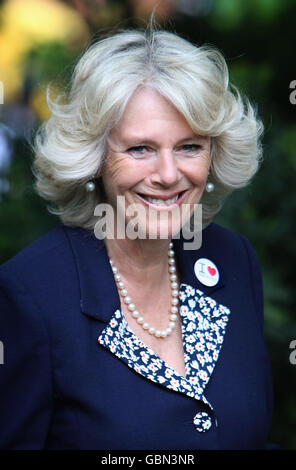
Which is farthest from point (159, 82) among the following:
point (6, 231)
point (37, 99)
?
point (37, 99)

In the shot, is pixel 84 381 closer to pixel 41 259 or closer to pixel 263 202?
pixel 41 259

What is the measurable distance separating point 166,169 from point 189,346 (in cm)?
60

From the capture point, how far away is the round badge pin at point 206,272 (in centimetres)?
250

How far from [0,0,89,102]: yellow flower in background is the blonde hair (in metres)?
1.57

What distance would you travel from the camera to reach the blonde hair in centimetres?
214

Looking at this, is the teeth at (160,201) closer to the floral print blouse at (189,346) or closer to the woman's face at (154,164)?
the woman's face at (154,164)

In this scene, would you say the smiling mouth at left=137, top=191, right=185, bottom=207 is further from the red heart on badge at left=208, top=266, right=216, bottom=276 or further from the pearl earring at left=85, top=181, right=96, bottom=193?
the red heart on badge at left=208, top=266, right=216, bottom=276

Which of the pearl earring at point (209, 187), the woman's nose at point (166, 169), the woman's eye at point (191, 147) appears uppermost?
the woman's eye at point (191, 147)

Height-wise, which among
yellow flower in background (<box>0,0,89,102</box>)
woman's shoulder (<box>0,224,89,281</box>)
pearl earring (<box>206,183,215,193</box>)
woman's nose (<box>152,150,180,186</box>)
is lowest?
woman's shoulder (<box>0,224,89,281</box>)

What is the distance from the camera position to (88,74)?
222 centimetres

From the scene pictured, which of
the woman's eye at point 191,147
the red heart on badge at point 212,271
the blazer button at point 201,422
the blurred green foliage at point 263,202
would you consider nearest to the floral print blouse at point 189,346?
the blazer button at point 201,422

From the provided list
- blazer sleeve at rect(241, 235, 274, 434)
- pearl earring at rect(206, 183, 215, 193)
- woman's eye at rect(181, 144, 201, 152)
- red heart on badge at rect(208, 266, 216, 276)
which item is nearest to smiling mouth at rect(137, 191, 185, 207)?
woman's eye at rect(181, 144, 201, 152)

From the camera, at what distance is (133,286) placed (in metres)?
2.36

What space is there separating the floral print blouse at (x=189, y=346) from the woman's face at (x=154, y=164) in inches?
11.9
